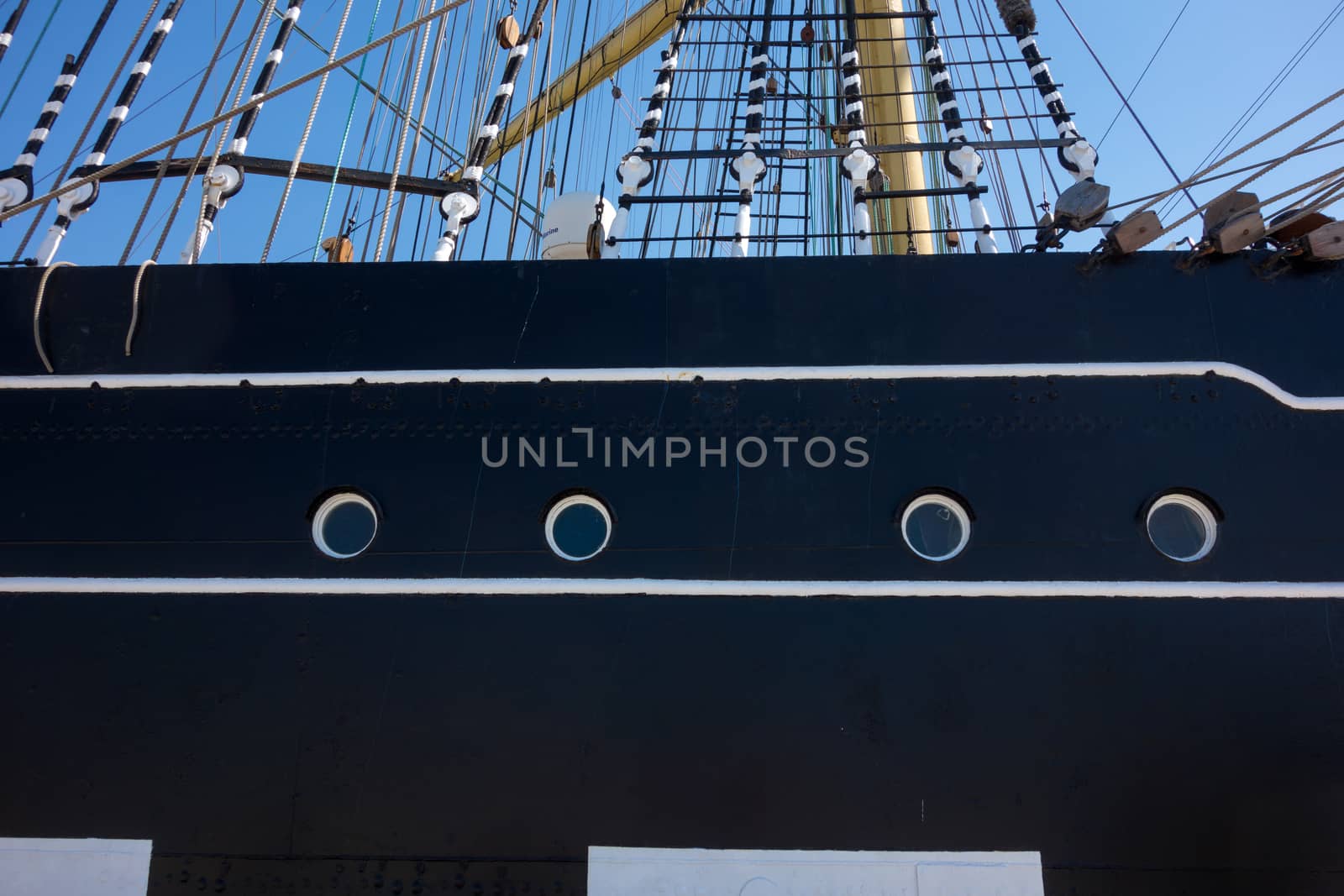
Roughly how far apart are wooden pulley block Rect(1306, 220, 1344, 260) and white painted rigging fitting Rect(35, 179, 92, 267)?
7.26 meters

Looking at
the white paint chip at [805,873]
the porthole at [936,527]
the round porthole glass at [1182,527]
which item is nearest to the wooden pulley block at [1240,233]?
the round porthole glass at [1182,527]

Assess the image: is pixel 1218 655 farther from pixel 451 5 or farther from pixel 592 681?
pixel 451 5

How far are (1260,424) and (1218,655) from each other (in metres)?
1.21

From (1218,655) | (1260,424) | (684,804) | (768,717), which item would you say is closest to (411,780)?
(684,804)

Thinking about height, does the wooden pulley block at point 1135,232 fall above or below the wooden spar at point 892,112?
below

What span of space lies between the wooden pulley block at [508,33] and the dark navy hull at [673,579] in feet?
13.7

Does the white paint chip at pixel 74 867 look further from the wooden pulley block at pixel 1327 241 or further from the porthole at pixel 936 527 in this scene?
the wooden pulley block at pixel 1327 241

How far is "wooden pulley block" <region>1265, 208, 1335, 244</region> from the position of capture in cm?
489

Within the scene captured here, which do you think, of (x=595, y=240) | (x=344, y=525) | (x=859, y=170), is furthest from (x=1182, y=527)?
(x=595, y=240)

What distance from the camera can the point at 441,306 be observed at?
5.07 metres

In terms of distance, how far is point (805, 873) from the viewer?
13.7 ft

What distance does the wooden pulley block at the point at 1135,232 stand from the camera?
15.7 ft

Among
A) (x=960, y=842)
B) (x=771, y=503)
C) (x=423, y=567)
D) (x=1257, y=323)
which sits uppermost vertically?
(x=1257, y=323)

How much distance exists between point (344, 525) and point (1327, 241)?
5.17 m
